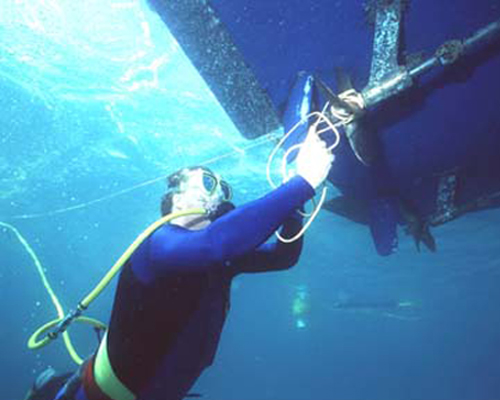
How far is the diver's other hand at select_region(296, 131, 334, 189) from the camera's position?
3.05m

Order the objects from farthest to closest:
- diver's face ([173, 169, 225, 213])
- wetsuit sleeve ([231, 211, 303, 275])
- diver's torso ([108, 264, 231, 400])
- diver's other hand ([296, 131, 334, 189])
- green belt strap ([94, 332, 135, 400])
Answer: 1. wetsuit sleeve ([231, 211, 303, 275])
2. diver's face ([173, 169, 225, 213])
3. green belt strap ([94, 332, 135, 400])
4. diver's torso ([108, 264, 231, 400])
5. diver's other hand ([296, 131, 334, 189])

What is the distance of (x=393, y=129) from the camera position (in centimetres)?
562

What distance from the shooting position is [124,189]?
2114 cm

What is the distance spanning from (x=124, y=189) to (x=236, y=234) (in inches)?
761

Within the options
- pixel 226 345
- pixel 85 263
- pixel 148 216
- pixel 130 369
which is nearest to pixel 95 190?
pixel 148 216

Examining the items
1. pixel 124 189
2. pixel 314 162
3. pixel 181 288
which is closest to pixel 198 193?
pixel 181 288

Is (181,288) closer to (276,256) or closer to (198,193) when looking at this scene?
(198,193)

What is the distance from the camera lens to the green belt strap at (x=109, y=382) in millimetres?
3377

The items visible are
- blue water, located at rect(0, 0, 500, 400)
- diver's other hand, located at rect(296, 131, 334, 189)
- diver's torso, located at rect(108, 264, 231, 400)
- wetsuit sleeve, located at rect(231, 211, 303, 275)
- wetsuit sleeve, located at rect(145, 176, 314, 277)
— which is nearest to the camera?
wetsuit sleeve, located at rect(145, 176, 314, 277)

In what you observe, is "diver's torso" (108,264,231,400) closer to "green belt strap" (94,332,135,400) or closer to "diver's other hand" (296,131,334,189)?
"green belt strap" (94,332,135,400)

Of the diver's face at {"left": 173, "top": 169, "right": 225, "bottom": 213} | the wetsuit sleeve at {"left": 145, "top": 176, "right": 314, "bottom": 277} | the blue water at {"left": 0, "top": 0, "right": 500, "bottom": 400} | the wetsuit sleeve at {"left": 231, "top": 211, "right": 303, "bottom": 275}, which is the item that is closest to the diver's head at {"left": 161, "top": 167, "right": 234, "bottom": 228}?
the diver's face at {"left": 173, "top": 169, "right": 225, "bottom": 213}

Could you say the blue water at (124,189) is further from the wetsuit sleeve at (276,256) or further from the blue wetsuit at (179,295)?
the blue wetsuit at (179,295)

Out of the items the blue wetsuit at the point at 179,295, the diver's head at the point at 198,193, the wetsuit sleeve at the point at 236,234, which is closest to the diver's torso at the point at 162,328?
the blue wetsuit at the point at 179,295

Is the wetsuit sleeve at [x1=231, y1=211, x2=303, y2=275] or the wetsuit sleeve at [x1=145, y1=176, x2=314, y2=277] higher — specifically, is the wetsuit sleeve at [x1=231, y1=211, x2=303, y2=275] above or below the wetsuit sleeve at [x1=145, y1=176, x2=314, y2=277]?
below
